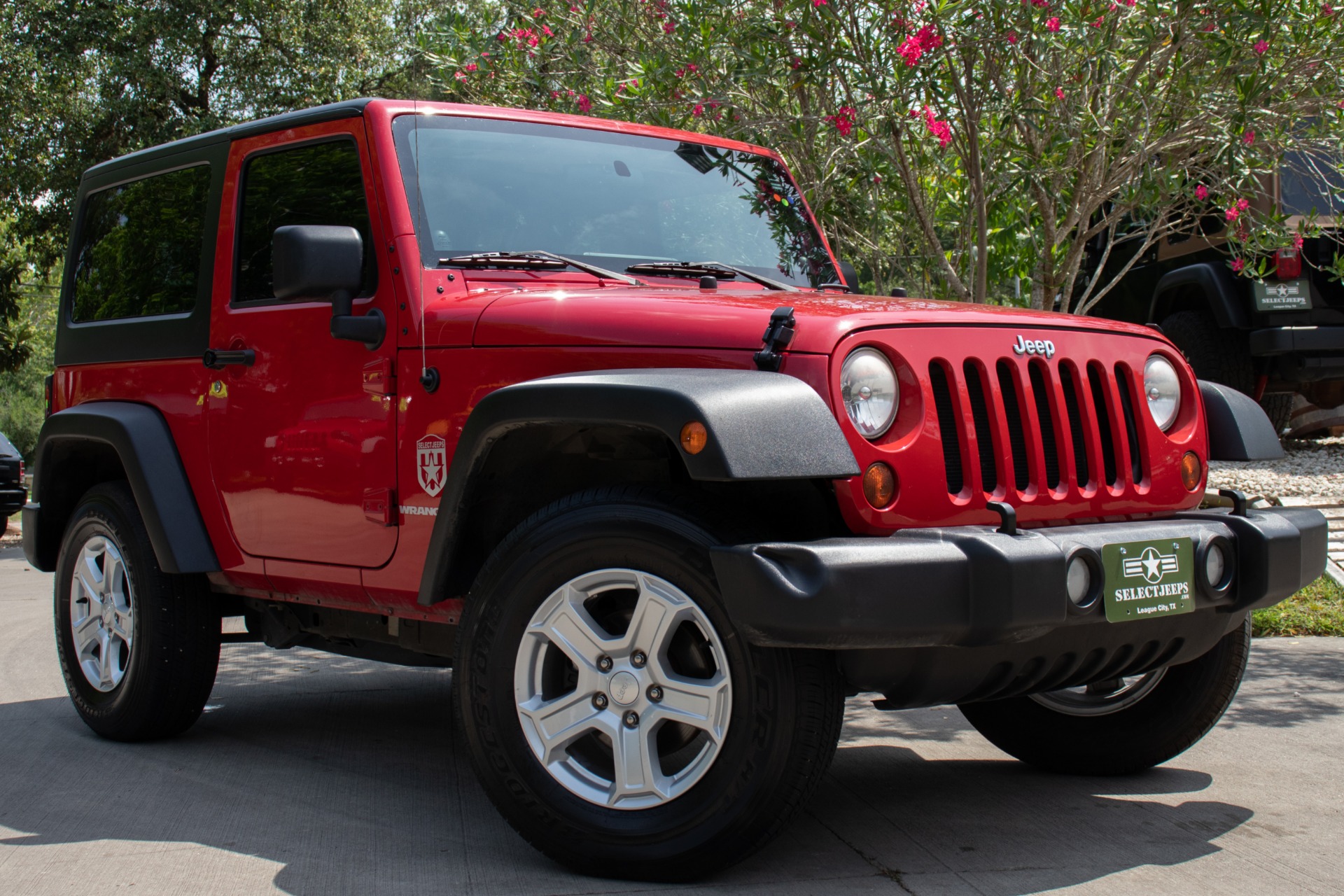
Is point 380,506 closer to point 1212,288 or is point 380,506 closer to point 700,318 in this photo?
point 700,318

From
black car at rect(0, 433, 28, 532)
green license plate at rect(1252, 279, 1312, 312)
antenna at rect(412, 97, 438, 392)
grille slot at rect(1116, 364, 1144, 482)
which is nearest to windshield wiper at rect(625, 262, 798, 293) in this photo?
antenna at rect(412, 97, 438, 392)

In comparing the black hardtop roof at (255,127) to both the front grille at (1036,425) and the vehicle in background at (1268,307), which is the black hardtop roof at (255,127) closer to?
the front grille at (1036,425)

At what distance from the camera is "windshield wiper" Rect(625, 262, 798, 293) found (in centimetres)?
428

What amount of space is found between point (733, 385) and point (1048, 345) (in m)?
0.97

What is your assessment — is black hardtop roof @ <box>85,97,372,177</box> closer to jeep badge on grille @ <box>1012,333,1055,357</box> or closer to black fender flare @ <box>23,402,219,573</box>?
black fender flare @ <box>23,402,219,573</box>

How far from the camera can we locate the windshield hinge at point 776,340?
3.21 m

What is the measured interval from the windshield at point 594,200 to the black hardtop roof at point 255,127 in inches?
8.0

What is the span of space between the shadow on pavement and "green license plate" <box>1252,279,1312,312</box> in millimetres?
5316

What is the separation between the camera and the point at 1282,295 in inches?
375

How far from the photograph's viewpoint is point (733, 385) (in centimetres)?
307

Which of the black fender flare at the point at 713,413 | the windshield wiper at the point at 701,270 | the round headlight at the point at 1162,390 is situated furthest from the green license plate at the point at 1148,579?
the windshield wiper at the point at 701,270

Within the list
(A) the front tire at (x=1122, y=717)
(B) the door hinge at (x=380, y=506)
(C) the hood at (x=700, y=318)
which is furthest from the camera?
(A) the front tire at (x=1122, y=717)

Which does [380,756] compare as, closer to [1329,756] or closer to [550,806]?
[550,806]

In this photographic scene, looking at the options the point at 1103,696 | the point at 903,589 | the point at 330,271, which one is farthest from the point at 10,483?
the point at 903,589
